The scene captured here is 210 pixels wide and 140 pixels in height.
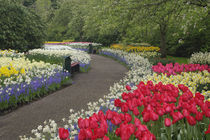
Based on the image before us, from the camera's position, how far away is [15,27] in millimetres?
13094

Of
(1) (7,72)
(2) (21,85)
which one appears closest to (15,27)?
(1) (7,72)

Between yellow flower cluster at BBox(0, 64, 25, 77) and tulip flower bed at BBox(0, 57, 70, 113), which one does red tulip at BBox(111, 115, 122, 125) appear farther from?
yellow flower cluster at BBox(0, 64, 25, 77)

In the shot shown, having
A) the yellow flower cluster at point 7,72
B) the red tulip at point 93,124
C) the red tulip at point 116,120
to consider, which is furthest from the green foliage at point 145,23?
the red tulip at point 93,124

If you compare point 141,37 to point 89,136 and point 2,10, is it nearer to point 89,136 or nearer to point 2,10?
point 2,10

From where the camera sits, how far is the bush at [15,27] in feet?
40.8

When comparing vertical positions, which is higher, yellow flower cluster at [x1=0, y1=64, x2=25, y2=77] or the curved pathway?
yellow flower cluster at [x1=0, y1=64, x2=25, y2=77]

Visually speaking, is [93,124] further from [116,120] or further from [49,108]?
[49,108]

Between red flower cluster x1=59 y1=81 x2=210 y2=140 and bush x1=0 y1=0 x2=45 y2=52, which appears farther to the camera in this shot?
bush x1=0 y1=0 x2=45 y2=52

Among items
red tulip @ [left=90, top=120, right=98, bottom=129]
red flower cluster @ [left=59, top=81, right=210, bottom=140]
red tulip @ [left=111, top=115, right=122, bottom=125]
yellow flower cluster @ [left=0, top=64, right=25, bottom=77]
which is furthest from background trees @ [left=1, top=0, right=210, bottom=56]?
red tulip @ [left=90, top=120, right=98, bottom=129]

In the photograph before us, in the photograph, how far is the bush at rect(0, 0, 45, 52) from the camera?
12.4 m

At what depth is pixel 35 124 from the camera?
4504 mm

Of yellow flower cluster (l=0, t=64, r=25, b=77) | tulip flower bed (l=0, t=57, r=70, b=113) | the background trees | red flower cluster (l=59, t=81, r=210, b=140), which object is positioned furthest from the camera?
the background trees

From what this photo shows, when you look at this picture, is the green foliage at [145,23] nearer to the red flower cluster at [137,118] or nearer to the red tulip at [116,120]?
the red flower cluster at [137,118]

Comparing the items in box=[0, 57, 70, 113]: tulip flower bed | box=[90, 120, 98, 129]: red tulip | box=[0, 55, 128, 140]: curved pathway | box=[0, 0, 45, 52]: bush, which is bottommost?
box=[0, 55, 128, 140]: curved pathway
